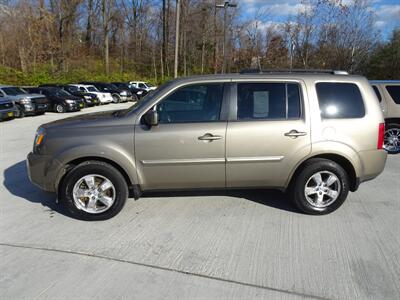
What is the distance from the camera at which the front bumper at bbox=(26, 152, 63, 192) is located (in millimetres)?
3495

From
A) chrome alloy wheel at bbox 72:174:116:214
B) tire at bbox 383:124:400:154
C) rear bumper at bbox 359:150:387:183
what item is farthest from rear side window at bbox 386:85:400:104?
chrome alloy wheel at bbox 72:174:116:214

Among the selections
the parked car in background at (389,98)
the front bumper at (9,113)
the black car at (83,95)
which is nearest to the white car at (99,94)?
the black car at (83,95)

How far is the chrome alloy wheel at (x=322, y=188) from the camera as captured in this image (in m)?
3.73

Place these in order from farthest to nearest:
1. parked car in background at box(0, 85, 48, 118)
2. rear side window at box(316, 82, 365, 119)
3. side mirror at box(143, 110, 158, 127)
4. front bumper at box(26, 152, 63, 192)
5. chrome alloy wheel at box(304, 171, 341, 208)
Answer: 1. parked car in background at box(0, 85, 48, 118)
2. chrome alloy wheel at box(304, 171, 341, 208)
3. rear side window at box(316, 82, 365, 119)
4. front bumper at box(26, 152, 63, 192)
5. side mirror at box(143, 110, 158, 127)

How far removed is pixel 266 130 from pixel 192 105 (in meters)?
0.99

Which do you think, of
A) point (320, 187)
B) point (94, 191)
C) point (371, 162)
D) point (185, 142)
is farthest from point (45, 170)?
point (371, 162)

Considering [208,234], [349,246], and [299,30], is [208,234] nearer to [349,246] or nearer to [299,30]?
[349,246]

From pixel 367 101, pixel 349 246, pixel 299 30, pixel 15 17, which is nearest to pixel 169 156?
pixel 349 246

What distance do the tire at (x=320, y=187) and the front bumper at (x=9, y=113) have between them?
12.4 m

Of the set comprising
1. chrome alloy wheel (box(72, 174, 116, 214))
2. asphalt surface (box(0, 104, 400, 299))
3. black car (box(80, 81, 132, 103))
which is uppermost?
black car (box(80, 81, 132, 103))

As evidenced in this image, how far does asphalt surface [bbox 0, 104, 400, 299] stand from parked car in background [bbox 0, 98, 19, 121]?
30.3ft

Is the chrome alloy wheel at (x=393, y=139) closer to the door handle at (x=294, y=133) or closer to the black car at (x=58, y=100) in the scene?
the door handle at (x=294, y=133)

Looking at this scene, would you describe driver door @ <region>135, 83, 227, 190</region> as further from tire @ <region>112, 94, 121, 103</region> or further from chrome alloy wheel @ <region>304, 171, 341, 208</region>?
tire @ <region>112, 94, 121, 103</region>

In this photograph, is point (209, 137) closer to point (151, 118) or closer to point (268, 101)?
point (151, 118)
